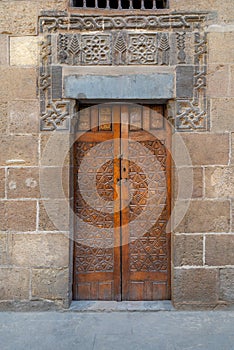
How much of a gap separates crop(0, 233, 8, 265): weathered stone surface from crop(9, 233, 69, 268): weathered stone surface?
0.06 m

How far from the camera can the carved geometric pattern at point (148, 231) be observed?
11.3 feet

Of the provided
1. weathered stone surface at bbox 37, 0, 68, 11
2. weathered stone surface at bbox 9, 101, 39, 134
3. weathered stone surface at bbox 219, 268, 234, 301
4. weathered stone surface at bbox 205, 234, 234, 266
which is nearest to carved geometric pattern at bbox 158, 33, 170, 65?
weathered stone surface at bbox 37, 0, 68, 11

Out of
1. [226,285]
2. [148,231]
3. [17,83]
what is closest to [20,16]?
[17,83]

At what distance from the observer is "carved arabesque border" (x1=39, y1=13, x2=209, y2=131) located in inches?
130

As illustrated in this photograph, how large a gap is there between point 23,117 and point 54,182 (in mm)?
753

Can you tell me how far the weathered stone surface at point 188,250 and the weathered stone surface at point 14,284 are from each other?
5.14 ft

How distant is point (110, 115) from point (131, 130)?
0.28 m

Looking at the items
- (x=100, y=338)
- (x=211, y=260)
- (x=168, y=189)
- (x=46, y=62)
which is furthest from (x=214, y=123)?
(x=100, y=338)

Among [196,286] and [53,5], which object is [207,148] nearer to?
[196,286]

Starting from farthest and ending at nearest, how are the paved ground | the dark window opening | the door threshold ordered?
1. the dark window opening
2. the door threshold
3. the paved ground

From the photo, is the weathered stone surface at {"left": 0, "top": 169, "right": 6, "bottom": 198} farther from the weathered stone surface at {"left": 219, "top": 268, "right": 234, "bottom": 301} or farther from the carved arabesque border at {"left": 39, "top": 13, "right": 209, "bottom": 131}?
the weathered stone surface at {"left": 219, "top": 268, "right": 234, "bottom": 301}

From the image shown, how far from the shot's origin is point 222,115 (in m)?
3.30

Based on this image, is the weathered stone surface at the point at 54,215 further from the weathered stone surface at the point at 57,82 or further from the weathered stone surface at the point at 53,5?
the weathered stone surface at the point at 53,5

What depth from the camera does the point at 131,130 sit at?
11.4 feet
